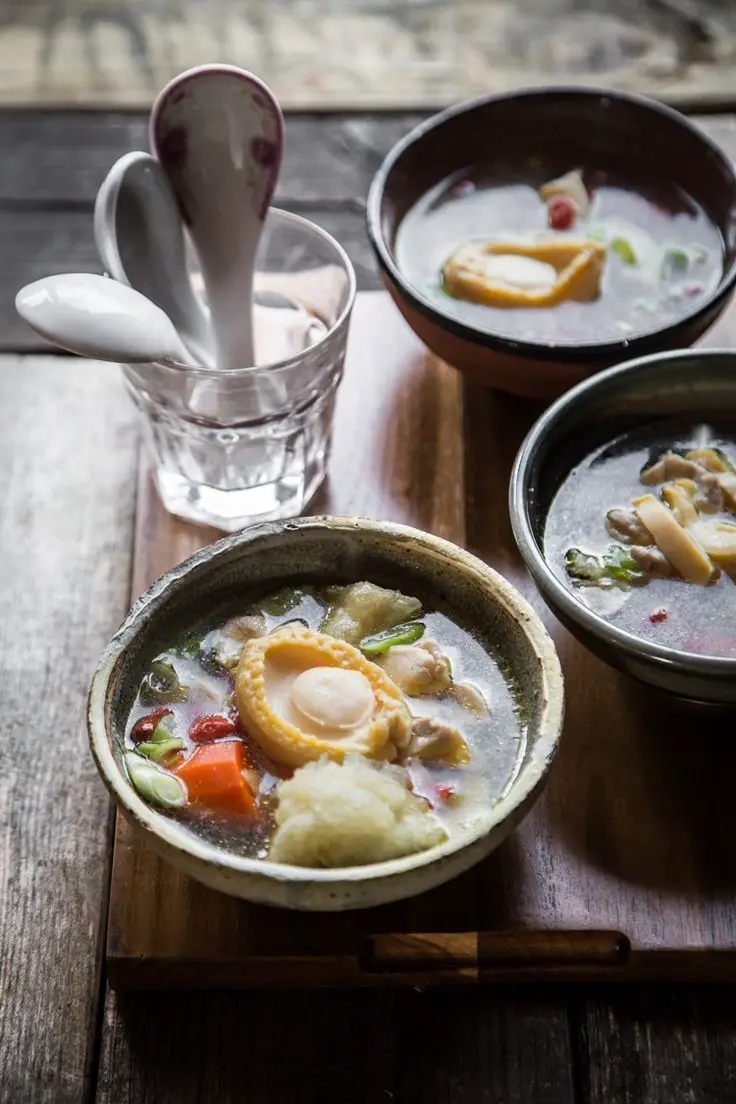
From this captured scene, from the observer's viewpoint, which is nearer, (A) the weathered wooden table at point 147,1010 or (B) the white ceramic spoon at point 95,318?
(A) the weathered wooden table at point 147,1010

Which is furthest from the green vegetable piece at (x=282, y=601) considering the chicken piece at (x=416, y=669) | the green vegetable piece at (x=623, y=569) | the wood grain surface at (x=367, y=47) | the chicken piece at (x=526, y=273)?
the wood grain surface at (x=367, y=47)

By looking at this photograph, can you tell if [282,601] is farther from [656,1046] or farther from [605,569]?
[656,1046]

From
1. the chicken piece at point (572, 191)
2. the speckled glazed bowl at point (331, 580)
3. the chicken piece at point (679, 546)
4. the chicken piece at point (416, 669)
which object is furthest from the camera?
the chicken piece at point (572, 191)

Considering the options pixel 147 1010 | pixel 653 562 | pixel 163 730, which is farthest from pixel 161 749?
pixel 653 562

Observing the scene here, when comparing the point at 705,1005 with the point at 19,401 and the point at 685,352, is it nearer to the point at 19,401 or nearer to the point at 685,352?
the point at 685,352

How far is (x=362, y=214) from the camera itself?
228cm

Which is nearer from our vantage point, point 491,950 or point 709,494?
point 491,950

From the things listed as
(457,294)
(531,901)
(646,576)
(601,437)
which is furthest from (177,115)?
(531,901)

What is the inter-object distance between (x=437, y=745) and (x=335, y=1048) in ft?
1.03

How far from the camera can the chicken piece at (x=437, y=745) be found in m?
1.31

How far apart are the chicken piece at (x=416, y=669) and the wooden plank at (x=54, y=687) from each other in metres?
0.37

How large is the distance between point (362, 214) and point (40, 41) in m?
0.85

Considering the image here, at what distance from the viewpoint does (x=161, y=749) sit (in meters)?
1.31

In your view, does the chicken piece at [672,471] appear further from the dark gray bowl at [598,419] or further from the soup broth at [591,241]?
the soup broth at [591,241]
